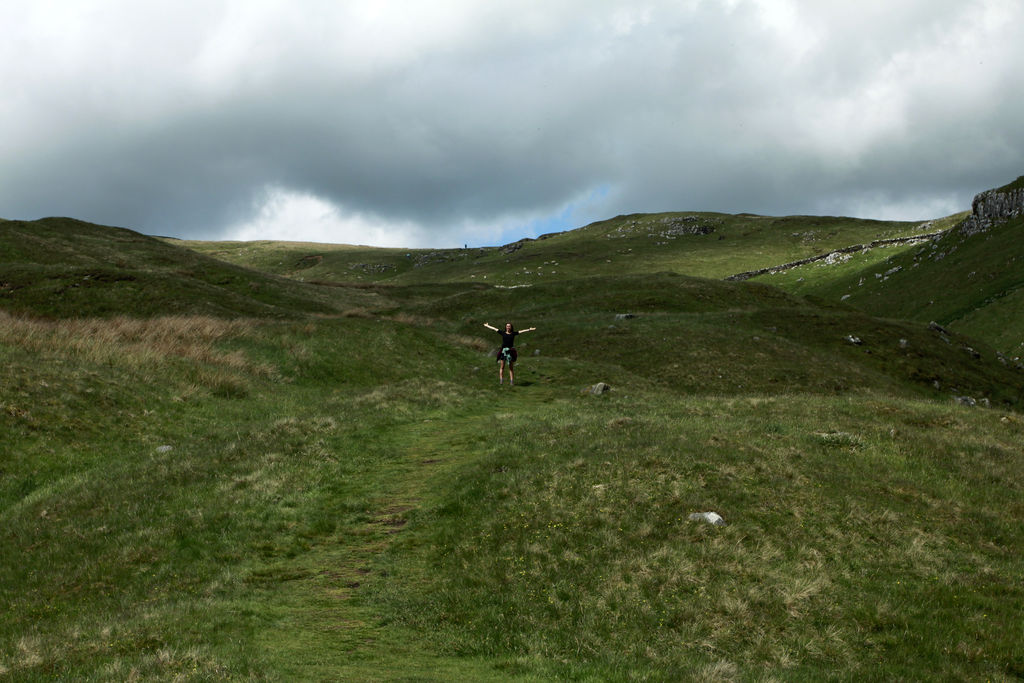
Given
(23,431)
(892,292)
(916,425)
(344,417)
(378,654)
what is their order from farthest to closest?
(892,292)
(344,417)
(916,425)
(23,431)
(378,654)

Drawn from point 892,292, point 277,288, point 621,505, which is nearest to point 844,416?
point 621,505

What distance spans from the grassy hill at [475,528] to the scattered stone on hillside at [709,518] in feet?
0.93

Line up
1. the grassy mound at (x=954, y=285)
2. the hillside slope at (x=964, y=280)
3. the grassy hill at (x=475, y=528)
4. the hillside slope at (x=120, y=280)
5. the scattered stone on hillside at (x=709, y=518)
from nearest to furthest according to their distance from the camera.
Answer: the grassy hill at (x=475, y=528)
the scattered stone on hillside at (x=709, y=518)
the hillside slope at (x=120, y=280)
the grassy mound at (x=954, y=285)
the hillside slope at (x=964, y=280)

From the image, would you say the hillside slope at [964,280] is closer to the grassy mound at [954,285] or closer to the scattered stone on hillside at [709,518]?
the grassy mound at [954,285]

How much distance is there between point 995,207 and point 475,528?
369ft

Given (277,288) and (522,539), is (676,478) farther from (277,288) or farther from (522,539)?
(277,288)

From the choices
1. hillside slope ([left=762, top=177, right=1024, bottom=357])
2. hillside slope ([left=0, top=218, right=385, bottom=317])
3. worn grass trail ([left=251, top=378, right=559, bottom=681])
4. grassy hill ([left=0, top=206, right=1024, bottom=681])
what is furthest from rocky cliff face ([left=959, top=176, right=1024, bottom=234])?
worn grass trail ([left=251, top=378, right=559, bottom=681])

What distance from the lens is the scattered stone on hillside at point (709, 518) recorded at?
14.0 metres

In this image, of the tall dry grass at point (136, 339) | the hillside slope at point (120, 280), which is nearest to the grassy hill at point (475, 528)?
the tall dry grass at point (136, 339)

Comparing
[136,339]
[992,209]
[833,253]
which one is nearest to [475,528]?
[136,339]

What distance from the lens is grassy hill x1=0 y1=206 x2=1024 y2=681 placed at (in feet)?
33.3

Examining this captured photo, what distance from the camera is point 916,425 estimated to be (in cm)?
2383

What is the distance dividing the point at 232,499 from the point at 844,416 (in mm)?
22666

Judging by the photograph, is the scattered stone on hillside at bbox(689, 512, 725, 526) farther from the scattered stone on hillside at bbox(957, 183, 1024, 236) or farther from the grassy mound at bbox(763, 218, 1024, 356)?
the scattered stone on hillside at bbox(957, 183, 1024, 236)
